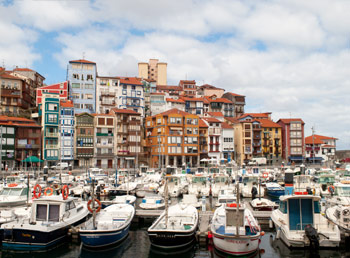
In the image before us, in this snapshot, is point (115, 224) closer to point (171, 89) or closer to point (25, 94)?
point (25, 94)

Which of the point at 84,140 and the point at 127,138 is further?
the point at 127,138

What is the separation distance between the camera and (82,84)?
99.1 meters

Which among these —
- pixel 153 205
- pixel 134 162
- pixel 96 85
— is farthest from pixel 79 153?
pixel 153 205

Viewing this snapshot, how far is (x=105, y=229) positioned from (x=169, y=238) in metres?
4.43

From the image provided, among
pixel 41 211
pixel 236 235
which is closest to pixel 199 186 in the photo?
pixel 41 211

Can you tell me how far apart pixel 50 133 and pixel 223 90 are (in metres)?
78.9

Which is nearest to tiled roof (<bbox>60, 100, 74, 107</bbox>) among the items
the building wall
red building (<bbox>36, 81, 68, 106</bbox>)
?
the building wall

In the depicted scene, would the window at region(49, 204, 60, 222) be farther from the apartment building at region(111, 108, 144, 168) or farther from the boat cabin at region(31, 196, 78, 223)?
the apartment building at region(111, 108, 144, 168)

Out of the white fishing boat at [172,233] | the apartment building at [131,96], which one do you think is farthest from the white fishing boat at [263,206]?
the apartment building at [131,96]

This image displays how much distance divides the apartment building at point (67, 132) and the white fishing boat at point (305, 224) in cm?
7086

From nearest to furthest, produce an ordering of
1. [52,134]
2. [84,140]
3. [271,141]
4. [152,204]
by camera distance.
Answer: [152,204]
[52,134]
[84,140]
[271,141]

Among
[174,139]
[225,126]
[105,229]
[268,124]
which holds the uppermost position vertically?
[268,124]

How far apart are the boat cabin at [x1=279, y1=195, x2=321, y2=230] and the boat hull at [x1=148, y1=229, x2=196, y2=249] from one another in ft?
22.2

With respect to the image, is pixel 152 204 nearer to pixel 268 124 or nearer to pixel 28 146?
pixel 28 146
